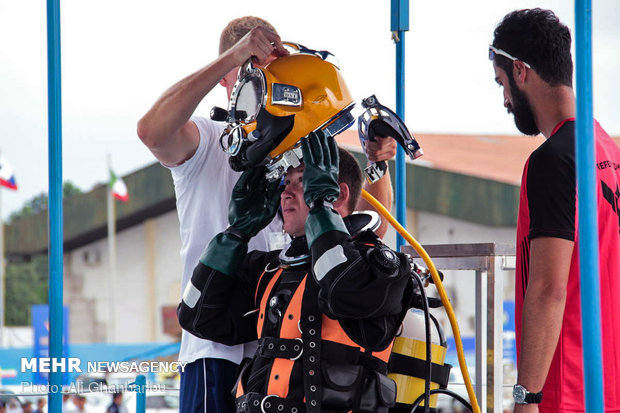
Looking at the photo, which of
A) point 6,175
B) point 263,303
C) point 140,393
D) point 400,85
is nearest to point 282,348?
point 263,303

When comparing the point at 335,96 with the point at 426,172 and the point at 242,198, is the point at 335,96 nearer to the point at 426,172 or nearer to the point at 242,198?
the point at 242,198

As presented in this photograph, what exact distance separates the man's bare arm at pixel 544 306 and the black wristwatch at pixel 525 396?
1 centimetres

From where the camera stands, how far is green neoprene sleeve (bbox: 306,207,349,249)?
2.09 meters

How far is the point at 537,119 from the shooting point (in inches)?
84.1

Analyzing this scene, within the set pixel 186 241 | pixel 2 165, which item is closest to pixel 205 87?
pixel 186 241

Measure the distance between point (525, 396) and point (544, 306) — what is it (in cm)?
23

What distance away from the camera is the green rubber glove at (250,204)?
2.38 m

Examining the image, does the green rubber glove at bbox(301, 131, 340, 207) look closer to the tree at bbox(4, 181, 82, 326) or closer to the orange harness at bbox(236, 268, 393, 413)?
the orange harness at bbox(236, 268, 393, 413)

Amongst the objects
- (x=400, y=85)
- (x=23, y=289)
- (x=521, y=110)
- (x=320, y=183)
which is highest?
(x=400, y=85)

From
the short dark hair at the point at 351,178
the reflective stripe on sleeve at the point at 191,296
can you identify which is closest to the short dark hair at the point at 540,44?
the short dark hair at the point at 351,178

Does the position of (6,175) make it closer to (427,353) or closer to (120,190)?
(120,190)

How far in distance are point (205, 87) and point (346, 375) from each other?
92 cm

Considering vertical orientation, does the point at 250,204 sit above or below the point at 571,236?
above

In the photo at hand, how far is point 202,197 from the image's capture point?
99.7 inches
